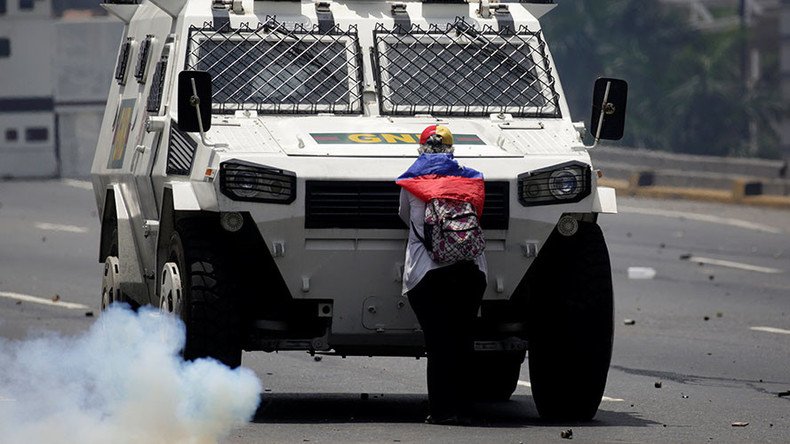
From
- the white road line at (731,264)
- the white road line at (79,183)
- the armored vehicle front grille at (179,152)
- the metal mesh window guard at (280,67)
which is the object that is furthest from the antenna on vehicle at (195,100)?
the white road line at (79,183)

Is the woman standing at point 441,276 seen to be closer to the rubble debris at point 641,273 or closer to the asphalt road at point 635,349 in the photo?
the asphalt road at point 635,349

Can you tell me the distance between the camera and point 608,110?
40.4ft

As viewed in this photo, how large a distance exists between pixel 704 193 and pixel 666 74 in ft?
127

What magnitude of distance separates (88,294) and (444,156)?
410 inches

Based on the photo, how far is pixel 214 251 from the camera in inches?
459

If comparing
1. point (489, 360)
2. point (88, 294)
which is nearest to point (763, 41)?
point (88, 294)

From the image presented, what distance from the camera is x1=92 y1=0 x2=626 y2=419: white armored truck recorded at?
1153 cm

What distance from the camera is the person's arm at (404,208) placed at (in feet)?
37.3

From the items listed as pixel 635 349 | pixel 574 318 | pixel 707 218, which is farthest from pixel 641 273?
pixel 574 318

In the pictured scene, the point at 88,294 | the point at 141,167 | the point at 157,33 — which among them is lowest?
the point at 88,294

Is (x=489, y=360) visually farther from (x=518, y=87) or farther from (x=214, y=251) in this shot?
(x=214, y=251)

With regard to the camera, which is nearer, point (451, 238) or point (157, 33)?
point (451, 238)

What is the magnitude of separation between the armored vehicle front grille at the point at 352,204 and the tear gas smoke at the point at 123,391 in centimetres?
99

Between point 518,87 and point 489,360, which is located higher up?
point 518,87
